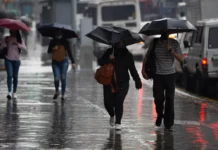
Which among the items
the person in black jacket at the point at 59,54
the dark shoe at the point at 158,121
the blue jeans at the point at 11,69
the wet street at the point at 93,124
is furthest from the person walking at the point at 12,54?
the dark shoe at the point at 158,121

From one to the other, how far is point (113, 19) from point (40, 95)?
23.5m

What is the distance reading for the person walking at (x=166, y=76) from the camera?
1303cm

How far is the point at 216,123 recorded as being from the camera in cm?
1416

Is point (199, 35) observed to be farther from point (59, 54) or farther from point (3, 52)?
point (3, 52)

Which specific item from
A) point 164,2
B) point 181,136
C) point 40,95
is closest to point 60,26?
point 40,95

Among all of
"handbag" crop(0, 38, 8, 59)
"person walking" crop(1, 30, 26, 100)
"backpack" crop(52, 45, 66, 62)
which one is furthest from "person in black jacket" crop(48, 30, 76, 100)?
"handbag" crop(0, 38, 8, 59)

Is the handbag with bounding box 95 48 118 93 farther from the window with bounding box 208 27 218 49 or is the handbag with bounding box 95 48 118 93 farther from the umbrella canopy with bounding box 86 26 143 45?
the window with bounding box 208 27 218 49

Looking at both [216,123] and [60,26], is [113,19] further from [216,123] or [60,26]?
[216,123]

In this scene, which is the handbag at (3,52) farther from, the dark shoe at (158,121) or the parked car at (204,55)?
the dark shoe at (158,121)

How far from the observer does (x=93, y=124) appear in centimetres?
1357

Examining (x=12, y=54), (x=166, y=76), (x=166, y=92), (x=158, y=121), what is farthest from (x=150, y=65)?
(x=12, y=54)

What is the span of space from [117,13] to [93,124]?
2895 cm

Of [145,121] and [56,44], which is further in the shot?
[56,44]

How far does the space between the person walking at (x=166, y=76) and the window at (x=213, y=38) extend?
7.26 metres
